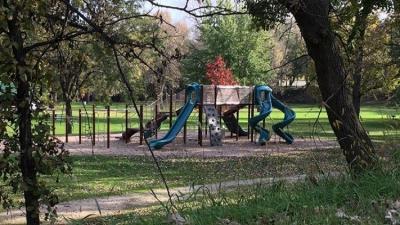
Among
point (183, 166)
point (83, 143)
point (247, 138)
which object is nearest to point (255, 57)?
point (247, 138)

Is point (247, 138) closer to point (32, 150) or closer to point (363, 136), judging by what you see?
point (363, 136)

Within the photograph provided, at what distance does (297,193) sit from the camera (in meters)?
4.63

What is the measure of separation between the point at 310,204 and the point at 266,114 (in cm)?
1826

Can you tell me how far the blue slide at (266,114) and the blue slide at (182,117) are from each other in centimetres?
266

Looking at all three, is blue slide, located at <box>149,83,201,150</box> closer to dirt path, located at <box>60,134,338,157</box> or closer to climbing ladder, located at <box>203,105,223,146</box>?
dirt path, located at <box>60,134,338,157</box>

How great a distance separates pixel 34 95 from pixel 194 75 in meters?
54.3

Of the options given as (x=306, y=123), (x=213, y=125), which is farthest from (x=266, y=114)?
(x=306, y=123)

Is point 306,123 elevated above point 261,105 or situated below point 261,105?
below

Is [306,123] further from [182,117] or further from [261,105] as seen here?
[182,117]

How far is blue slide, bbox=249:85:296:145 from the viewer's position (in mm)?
22547

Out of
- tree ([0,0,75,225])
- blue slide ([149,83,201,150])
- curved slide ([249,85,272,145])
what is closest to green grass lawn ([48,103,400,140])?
tree ([0,0,75,225])

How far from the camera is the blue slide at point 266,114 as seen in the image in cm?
2255

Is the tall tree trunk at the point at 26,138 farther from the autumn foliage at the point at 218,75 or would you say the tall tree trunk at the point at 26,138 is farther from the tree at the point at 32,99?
the autumn foliage at the point at 218,75

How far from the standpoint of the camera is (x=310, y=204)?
13.7 ft
